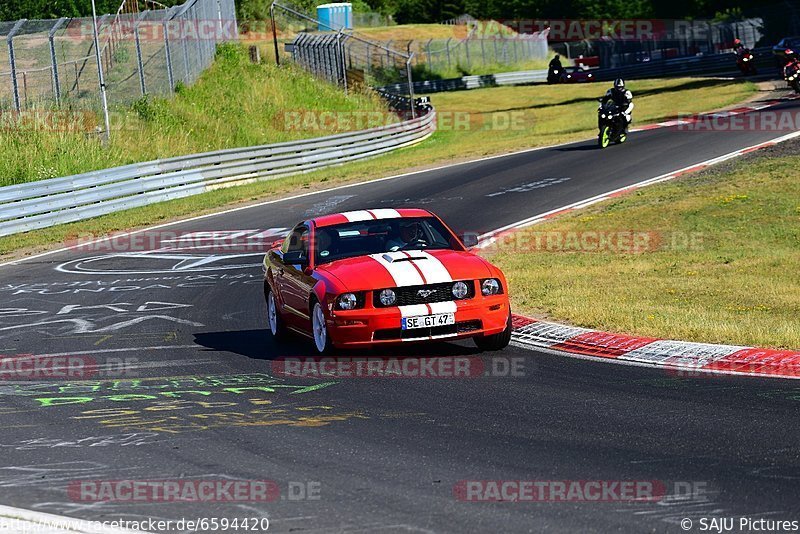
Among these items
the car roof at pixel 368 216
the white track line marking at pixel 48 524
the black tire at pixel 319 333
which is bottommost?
the black tire at pixel 319 333

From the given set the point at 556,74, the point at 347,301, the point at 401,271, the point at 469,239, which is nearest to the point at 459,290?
the point at 401,271

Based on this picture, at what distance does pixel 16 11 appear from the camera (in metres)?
76.2

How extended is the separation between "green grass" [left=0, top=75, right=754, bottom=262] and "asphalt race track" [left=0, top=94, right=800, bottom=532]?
11.7 metres

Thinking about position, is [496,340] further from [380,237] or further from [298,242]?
[298,242]

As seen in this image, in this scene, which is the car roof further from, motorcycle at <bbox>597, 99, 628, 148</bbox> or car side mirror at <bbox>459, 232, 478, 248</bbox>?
motorcycle at <bbox>597, 99, 628, 148</bbox>

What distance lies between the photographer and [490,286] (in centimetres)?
1081

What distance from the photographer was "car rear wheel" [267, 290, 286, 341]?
40.1 feet

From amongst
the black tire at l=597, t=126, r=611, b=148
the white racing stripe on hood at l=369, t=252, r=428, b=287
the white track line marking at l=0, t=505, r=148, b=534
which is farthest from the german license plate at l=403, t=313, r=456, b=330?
the black tire at l=597, t=126, r=611, b=148

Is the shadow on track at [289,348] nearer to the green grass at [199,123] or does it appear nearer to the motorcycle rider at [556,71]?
the green grass at [199,123]

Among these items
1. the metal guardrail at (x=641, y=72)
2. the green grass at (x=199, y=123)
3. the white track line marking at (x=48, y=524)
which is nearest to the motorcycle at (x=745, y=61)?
the metal guardrail at (x=641, y=72)

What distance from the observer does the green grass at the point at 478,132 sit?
84.4ft

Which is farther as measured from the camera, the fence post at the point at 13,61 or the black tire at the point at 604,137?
the black tire at the point at 604,137

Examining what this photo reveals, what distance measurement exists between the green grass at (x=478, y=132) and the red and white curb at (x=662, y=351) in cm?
1325

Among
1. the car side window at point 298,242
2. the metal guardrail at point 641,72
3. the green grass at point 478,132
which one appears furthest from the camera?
the metal guardrail at point 641,72
